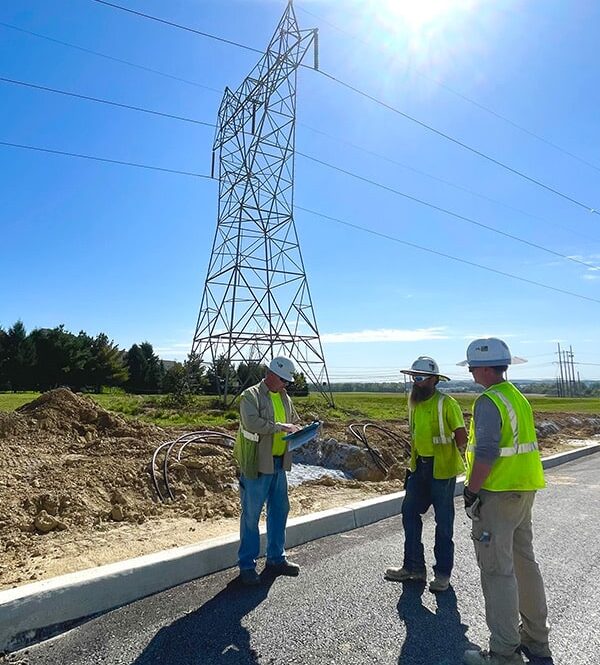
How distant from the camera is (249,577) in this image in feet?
13.7

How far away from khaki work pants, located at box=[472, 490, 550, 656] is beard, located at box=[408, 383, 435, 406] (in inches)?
51.5

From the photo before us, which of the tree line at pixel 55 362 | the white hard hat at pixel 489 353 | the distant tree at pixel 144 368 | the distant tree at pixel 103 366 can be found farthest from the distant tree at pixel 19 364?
the white hard hat at pixel 489 353

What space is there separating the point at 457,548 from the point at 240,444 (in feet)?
8.22

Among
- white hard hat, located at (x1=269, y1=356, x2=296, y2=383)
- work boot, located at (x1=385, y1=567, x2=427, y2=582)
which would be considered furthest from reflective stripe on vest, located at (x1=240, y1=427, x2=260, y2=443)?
work boot, located at (x1=385, y1=567, x2=427, y2=582)

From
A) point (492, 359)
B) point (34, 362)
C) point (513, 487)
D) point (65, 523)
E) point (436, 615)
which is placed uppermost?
point (34, 362)

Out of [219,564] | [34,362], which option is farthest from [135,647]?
[34,362]

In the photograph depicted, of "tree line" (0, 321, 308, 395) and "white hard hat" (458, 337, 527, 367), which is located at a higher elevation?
"tree line" (0, 321, 308, 395)

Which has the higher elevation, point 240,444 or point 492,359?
point 492,359

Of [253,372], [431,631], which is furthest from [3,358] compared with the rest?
[431,631]

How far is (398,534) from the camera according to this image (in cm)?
570

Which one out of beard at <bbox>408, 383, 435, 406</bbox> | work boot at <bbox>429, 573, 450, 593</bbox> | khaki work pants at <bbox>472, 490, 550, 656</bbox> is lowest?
work boot at <bbox>429, 573, 450, 593</bbox>

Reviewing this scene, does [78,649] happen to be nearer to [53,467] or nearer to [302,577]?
[302,577]

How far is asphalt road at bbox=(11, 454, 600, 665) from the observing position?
10.3 ft

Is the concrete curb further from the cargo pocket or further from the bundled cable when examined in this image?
the cargo pocket
